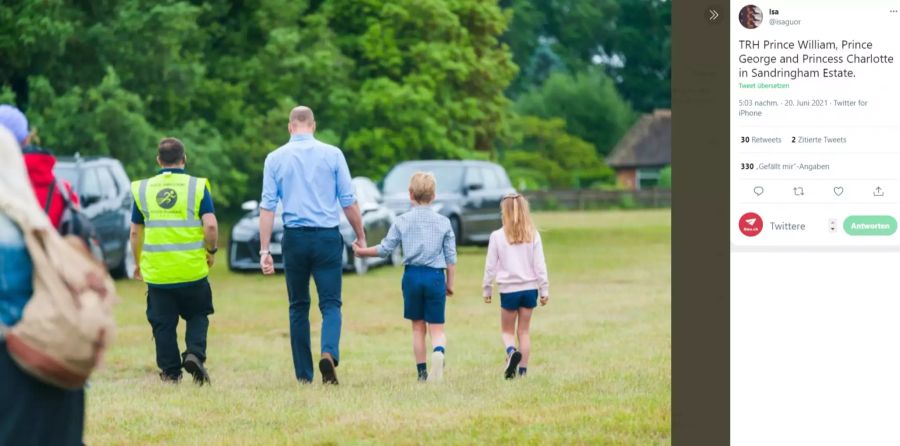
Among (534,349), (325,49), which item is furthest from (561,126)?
(534,349)

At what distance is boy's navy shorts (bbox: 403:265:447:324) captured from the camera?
38.8 ft

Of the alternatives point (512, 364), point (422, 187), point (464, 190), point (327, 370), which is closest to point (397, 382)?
point (327, 370)

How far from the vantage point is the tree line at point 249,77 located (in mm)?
32125

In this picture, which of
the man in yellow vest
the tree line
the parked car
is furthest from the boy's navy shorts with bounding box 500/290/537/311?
the tree line

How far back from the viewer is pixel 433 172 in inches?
1251

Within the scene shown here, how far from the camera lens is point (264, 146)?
126 ft

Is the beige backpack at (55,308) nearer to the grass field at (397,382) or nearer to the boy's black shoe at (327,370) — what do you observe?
the grass field at (397,382)

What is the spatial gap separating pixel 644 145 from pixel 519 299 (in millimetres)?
89489

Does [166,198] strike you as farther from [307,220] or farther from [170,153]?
[307,220]

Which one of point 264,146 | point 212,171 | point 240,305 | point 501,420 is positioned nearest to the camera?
point 501,420

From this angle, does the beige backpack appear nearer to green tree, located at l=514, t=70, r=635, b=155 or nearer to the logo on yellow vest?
the logo on yellow vest
